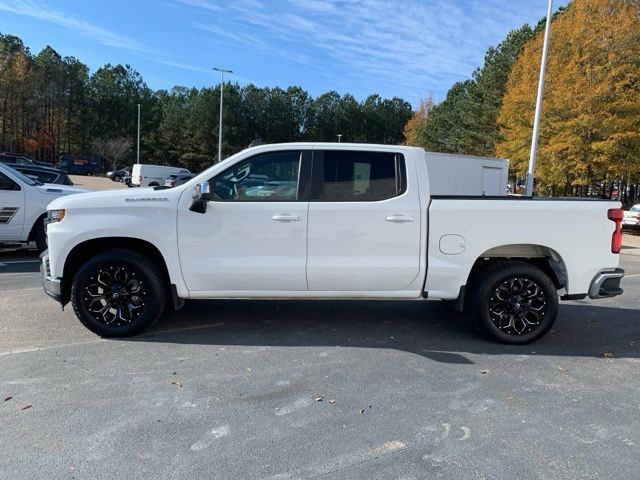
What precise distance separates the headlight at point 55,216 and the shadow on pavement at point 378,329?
1.37m

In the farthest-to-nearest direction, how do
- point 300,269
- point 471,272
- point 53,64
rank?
point 53,64 → point 471,272 → point 300,269

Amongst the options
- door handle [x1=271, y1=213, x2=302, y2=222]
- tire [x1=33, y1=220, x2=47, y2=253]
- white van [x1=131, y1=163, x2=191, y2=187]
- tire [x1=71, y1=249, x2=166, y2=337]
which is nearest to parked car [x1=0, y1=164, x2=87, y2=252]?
tire [x1=33, y1=220, x2=47, y2=253]

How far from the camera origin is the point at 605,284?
5.16 meters

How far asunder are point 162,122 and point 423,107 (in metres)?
43.5

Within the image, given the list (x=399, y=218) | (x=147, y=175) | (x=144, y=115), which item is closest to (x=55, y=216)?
(x=399, y=218)

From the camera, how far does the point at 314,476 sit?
2873 millimetres

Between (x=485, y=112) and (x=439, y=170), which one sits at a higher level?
(x=485, y=112)

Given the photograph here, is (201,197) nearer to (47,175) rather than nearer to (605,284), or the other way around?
(605,284)

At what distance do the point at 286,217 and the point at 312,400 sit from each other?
1.80 m

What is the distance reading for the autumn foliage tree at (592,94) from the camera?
20.4 meters

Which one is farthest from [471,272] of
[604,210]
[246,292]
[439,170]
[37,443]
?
[439,170]

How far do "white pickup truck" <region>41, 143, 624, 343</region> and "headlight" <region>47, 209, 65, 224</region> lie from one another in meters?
0.02

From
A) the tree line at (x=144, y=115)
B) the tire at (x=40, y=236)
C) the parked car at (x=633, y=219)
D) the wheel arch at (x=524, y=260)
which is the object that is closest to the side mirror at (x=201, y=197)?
the wheel arch at (x=524, y=260)

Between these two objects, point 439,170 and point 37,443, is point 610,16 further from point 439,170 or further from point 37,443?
point 37,443
